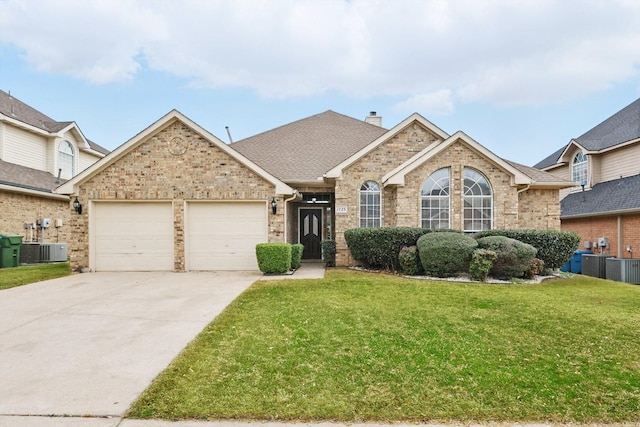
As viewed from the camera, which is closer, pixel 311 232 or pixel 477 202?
pixel 477 202

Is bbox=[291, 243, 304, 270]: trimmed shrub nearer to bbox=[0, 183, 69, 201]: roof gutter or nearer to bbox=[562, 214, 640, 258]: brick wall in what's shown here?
bbox=[0, 183, 69, 201]: roof gutter

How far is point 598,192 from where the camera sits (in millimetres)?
17219

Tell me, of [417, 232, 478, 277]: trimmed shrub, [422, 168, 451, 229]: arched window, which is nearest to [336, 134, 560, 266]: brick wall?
[422, 168, 451, 229]: arched window

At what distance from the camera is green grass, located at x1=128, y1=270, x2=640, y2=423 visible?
324 cm

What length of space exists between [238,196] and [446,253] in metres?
6.49

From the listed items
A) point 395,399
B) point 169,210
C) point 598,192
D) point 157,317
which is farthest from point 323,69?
point 395,399

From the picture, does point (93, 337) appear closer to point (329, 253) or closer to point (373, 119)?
point (329, 253)

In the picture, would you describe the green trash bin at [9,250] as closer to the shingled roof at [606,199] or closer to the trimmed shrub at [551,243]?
the trimmed shrub at [551,243]

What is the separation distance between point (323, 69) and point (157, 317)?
1836 centimetres

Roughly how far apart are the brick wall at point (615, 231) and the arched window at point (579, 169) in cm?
264

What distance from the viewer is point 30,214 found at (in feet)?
50.4

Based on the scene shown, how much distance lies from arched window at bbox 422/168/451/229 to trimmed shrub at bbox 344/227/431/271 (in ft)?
3.30

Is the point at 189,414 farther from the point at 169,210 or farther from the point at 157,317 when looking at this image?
the point at 169,210

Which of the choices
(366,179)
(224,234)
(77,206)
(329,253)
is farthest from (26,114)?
(366,179)
